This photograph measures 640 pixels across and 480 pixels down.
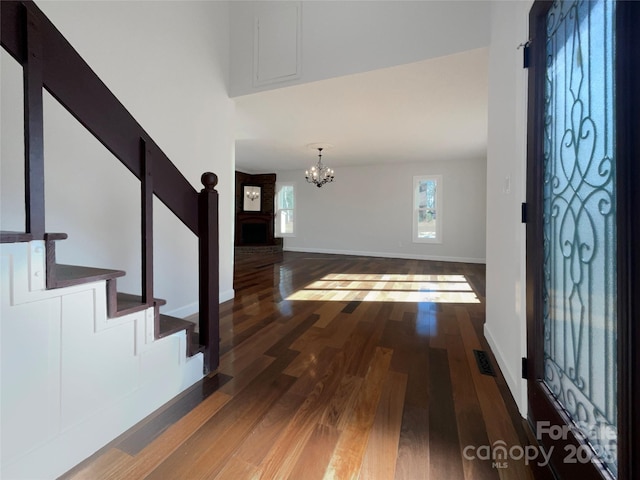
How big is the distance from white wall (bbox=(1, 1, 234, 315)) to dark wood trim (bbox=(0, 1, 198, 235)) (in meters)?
0.90

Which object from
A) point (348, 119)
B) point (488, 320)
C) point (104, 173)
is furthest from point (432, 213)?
point (104, 173)

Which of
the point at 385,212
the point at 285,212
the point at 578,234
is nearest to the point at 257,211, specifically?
the point at 285,212

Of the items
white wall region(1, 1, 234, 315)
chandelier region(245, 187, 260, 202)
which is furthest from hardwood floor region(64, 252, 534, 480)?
chandelier region(245, 187, 260, 202)

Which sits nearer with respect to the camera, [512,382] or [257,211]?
[512,382]

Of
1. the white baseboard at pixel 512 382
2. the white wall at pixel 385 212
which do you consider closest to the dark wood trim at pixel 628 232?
the white baseboard at pixel 512 382

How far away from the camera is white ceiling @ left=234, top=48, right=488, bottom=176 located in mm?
2863

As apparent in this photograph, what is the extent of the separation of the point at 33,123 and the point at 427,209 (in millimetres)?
7369

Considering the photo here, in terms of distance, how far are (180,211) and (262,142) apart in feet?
14.0

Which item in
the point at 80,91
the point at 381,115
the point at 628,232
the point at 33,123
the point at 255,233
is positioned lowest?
the point at 628,232

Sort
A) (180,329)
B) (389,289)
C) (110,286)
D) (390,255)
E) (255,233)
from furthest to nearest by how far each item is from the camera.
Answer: (255,233) → (390,255) → (389,289) → (180,329) → (110,286)

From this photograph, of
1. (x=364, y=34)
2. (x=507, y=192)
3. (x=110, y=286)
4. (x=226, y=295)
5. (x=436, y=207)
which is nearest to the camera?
(x=110, y=286)

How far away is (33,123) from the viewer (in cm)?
91

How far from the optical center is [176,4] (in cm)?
248

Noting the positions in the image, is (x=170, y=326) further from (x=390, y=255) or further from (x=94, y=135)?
(x=390, y=255)
